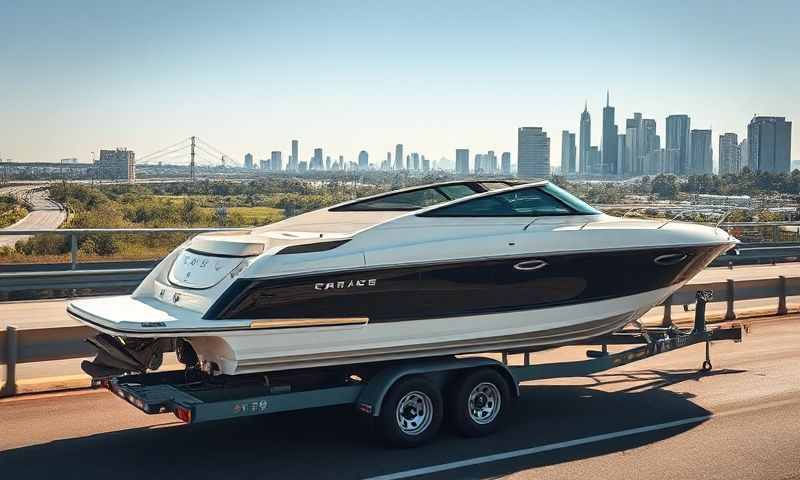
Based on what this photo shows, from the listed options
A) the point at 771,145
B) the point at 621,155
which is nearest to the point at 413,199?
the point at 771,145

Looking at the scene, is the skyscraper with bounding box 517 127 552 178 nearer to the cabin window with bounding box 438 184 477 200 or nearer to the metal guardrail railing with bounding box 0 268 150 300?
the metal guardrail railing with bounding box 0 268 150 300

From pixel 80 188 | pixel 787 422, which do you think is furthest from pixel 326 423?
pixel 80 188

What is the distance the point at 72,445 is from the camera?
292 inches

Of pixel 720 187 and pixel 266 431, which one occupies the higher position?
pixel 720 187

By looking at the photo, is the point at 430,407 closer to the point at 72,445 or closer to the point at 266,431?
the point at 266,431

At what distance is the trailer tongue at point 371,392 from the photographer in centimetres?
677

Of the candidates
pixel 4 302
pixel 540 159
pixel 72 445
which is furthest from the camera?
pixel 540 159

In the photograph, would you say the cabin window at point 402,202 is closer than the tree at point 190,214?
Yes

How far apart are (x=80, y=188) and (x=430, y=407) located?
119 ft

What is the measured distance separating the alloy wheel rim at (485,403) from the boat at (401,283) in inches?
14.3

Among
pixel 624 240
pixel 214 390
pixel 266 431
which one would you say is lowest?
pixel 266 431

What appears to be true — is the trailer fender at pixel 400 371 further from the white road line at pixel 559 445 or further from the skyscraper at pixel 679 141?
the skyscraper at pixel 679 141

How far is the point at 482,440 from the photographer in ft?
25.1

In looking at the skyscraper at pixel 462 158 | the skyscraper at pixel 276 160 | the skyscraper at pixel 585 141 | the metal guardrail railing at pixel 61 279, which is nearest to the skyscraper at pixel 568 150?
the skyscraper at pixel 585 141
